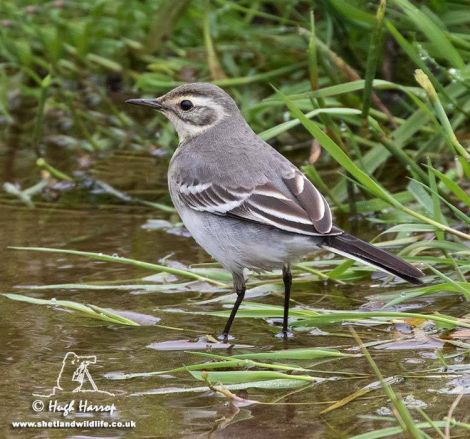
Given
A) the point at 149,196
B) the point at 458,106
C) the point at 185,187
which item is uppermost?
the point at 458,106

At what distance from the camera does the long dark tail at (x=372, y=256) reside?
5273mm

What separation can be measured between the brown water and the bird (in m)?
0.41

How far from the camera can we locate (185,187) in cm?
643

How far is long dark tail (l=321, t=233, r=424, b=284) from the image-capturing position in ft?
17.3

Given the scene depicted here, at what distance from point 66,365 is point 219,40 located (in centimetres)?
539

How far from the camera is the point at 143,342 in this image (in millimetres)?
5816

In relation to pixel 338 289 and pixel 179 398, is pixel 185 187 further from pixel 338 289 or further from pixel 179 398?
pixel 179 398

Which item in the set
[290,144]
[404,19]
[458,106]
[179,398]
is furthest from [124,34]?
[179,398]

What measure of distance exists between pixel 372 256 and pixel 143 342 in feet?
4.30

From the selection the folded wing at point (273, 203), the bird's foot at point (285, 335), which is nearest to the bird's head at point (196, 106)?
the folded wing at point (273, 203)

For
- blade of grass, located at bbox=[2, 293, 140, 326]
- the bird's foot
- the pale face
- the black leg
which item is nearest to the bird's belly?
the black leg

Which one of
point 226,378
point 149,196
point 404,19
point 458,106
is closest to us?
point 226,378

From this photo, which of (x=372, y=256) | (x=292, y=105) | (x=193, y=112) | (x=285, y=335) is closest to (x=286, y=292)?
(x=285, y=335)

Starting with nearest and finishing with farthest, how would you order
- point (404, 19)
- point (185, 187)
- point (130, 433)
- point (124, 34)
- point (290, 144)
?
point (130, 433), point (185, 187), point (404, 19), point (290, 144), point (124, 34)
